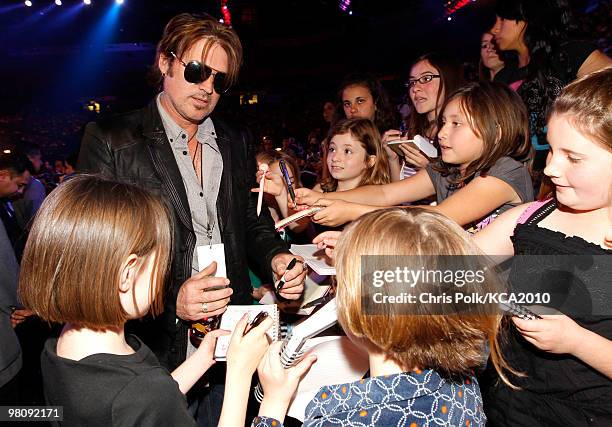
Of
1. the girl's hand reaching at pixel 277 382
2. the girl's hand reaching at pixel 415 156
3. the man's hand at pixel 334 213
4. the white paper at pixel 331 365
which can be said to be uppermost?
the girl's hand reaching at pixel 415 156

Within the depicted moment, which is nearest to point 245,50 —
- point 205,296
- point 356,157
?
point 356,157

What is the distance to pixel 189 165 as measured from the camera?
7.88 ft

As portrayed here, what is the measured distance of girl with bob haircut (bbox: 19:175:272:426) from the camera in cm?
129

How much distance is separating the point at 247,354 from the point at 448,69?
10.3 feet

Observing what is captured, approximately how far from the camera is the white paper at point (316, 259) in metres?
2.03

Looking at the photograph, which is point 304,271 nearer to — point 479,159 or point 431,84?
point 479,159

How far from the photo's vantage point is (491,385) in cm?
181

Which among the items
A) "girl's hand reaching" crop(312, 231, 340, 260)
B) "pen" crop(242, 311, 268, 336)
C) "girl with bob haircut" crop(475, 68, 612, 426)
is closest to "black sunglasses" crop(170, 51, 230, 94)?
"girl's hand reaching" crop(312, 231, 340, 260)

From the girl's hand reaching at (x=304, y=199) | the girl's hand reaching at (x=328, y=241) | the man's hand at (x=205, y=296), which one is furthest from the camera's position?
the girl's hand reaching at (x=304, y=199)

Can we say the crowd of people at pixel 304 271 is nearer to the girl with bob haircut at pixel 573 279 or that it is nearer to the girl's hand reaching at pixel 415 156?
the girl with bob haircut at pixel 573 279

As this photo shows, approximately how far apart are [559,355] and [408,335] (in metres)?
0.62

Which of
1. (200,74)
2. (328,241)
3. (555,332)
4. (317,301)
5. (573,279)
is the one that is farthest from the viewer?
(317,301)

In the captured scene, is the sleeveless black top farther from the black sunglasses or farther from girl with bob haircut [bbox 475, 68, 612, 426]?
the black sunglasses

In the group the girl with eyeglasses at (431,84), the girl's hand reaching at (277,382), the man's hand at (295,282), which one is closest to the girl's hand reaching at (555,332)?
the girl's hand reaching at (277,382)
